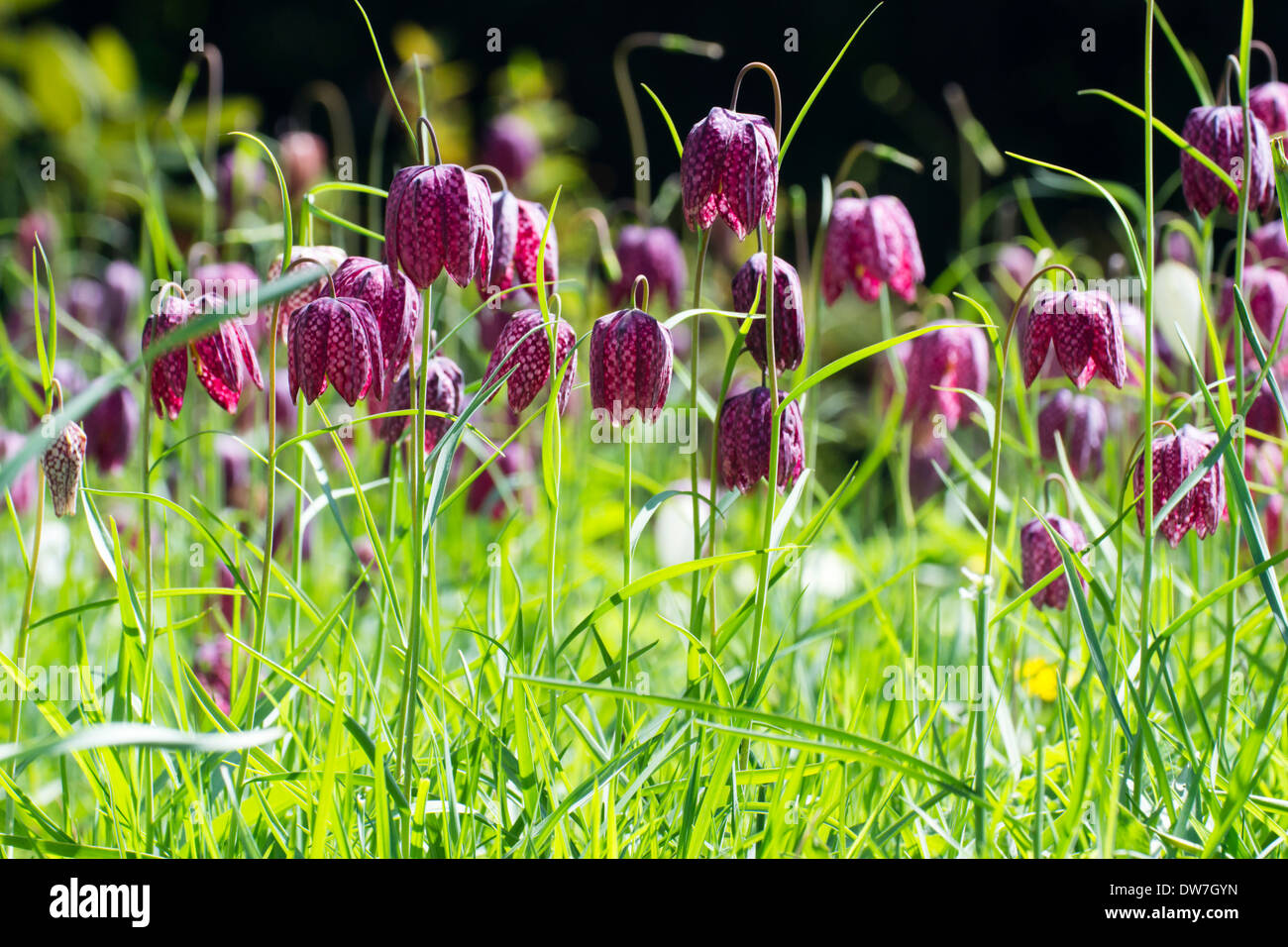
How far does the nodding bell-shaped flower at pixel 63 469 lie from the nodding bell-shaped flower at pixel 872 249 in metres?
0.73

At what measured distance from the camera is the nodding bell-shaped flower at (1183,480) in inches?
35.7

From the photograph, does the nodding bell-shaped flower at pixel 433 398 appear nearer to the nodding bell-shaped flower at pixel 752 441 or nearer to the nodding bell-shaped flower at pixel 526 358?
the nodding bell-shaped flower at pixel 526 358

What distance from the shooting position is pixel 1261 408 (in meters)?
1.22

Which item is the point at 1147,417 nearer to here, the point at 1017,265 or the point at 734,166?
the point at 734,166

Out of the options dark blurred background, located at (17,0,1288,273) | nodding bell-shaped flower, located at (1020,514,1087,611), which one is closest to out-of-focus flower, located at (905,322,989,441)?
nodding bell-shaped flower, located at (1020,514,1087,611)

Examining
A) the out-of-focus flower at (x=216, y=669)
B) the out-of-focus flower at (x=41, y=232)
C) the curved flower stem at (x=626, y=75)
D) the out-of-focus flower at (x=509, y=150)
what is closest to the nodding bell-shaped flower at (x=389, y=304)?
the curved flower stem at (x=626, y=75)

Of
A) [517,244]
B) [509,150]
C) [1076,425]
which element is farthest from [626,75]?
[509,150]

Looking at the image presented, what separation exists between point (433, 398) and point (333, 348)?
18 cm

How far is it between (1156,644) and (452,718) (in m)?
0.63

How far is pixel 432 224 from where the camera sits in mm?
779

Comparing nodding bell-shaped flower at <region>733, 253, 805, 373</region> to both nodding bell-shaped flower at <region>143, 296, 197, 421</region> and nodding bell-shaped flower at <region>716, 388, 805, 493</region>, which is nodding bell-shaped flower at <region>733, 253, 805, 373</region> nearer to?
nodding bell-shaped flower at <region>716, 388, 805, 493</region>

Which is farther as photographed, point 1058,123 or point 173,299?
point 1058,123
